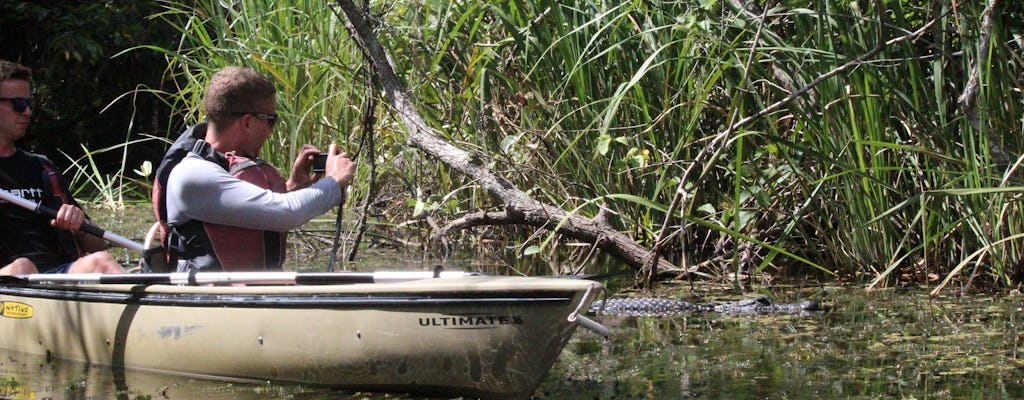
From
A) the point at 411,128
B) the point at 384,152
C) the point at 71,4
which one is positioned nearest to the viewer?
the point at 411,128

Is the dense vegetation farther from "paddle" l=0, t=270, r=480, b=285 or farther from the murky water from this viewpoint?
"paddle" l=0, t=270, r=480, b=285

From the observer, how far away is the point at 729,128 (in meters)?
5.07

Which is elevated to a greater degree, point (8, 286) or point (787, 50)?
point (787, 50)

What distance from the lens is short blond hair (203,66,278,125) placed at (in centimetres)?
429

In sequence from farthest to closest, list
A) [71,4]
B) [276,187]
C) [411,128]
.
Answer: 1. [71,4]
2. [411,128]
3. [276,187]

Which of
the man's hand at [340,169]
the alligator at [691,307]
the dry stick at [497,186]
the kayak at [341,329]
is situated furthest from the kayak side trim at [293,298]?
the dry stick at [497,186]

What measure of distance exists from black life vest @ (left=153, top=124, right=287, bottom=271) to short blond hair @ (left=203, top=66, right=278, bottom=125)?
12 centimetres

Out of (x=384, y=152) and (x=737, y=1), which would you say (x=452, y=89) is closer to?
(x=384, y=152)

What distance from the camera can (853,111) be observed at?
17.9ft

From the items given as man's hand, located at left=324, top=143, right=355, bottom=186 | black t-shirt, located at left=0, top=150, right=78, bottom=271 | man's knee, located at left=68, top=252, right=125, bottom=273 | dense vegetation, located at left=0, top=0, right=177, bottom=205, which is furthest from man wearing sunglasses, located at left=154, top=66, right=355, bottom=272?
dense vegetation, located at left=0, top=0, right=177, bottom=205

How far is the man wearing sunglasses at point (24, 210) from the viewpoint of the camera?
4.99 m

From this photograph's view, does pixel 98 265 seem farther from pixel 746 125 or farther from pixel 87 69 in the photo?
pixel 87 69

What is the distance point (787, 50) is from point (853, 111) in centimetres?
44

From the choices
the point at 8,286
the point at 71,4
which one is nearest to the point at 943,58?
the point at 8,286
